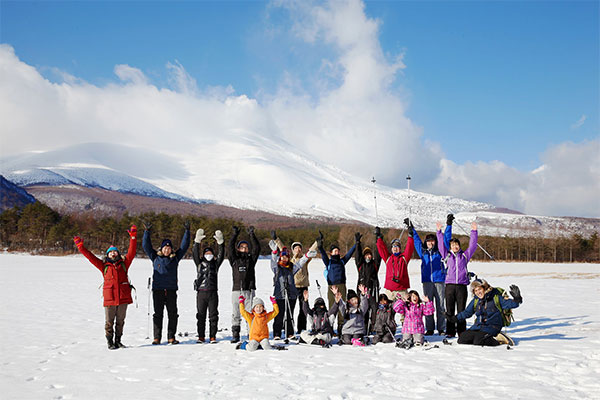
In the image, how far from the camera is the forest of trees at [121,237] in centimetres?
6417

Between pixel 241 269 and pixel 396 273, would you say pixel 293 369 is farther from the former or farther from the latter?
pixel 396 273

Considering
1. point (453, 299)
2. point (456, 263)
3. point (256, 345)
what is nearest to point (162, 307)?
point (256, 345)

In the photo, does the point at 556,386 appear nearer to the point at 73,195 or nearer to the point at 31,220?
the point at 31,220

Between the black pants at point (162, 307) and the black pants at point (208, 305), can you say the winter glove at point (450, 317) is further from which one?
the black pants at point (162, 307)

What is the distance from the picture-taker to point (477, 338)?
26.7ft

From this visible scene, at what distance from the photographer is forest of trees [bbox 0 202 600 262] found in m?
64.2

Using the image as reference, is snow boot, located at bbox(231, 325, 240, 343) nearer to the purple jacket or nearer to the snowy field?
the snowy field

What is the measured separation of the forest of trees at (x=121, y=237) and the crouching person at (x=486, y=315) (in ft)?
164

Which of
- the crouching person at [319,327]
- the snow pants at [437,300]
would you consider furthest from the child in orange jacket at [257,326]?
the snow pants at [437,300]

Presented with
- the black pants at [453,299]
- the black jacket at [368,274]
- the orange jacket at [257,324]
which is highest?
the black jacket at [368,274]

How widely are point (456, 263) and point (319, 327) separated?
125 inches

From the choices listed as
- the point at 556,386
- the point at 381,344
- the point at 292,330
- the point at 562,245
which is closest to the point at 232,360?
the point at 292,330

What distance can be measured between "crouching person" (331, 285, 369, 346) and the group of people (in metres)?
0.02

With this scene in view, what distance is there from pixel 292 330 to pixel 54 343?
4875mm
